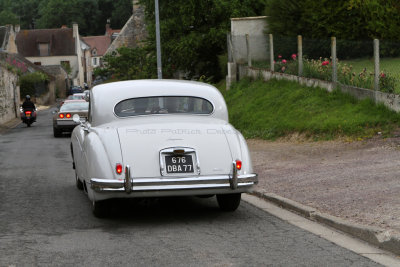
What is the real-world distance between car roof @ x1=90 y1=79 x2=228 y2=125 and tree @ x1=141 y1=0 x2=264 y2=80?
2728 cm

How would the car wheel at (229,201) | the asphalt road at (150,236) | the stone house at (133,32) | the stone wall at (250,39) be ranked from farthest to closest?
the stone house at (133,32)
the stone wall at (250,39)
the car wheel at (229,201)
the asphalt road at (150,236)

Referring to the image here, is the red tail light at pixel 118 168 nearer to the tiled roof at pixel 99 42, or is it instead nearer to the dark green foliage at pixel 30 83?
the dark green foliage at pixel 30 83

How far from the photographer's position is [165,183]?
27.5ft

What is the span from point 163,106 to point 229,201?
62.5 inches

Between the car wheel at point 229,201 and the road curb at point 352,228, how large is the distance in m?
0.69

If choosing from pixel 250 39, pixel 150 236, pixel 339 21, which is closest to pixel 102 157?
pixel 150 236

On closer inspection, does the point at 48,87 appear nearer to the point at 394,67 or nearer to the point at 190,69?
the point at 190,69

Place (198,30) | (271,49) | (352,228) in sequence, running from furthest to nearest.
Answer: (198,30) → (271,49) → (352,228)

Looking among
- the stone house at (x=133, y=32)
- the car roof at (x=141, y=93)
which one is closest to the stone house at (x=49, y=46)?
the stone house at (x=133, y=32)

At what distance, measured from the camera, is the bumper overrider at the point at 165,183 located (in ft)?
27.4

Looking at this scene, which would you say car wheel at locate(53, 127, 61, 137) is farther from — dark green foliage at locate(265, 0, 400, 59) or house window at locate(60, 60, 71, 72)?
house window at locate(60, 60, 71, 72)

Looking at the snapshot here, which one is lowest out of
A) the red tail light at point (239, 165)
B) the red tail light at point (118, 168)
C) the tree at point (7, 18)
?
the red tail light at point (239, 165)

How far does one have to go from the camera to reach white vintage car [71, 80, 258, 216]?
27.7 feet

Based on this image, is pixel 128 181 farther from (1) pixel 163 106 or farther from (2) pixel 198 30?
(2) pixel 198 30
